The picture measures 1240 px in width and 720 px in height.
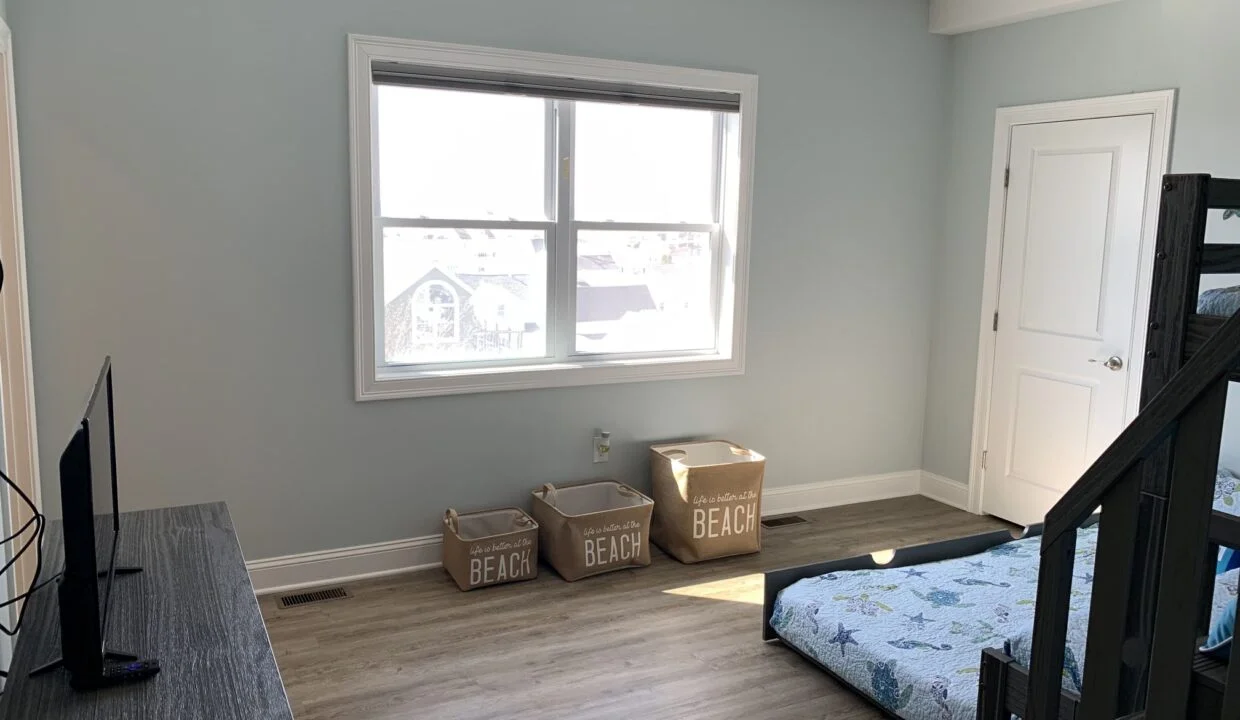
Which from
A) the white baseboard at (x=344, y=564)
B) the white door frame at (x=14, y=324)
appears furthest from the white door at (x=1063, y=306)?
the white door frame at (x=14, y=324)

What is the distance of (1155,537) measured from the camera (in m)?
1.50

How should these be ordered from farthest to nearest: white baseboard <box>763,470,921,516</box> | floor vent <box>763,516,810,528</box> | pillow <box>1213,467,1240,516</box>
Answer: white baseboard <box>763,470,921,516</box>
floor vent <box>763,516,810,528</box>
pillow <box>1213,467,1240,516</box>

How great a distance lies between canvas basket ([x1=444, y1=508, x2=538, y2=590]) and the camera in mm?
3600

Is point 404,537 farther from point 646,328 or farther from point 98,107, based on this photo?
point 98,107

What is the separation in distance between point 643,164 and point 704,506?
1.55 meters

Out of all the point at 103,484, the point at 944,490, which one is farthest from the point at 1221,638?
the point at 944,490

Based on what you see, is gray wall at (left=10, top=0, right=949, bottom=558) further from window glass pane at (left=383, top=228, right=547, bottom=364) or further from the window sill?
window glass pane at (left=383, top=228, right=547, bottom=364)

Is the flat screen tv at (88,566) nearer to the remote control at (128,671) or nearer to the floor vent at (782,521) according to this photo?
the remote control at (128,671)

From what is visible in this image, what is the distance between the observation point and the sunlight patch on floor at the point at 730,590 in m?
3.66

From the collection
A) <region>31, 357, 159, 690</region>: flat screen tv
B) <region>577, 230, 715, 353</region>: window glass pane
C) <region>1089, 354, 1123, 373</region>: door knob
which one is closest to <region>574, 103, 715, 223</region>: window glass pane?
<region>577, 230, 715, 353</region>: window glass pane

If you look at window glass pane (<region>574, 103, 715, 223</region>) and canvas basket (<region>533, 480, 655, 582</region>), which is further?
window glass pane (<region>574, 103, 715, 223</region>)

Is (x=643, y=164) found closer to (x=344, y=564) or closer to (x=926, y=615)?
(x=344, y=564)

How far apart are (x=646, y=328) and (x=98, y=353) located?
2.22 metres

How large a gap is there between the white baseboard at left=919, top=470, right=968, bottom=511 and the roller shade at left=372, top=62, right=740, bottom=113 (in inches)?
88.9
